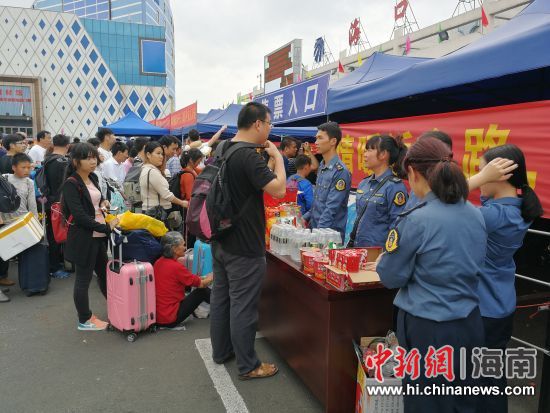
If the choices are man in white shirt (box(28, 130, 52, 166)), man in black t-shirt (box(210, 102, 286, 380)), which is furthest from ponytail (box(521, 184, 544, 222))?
man in white shirt (box(28, 130, 52, 166))

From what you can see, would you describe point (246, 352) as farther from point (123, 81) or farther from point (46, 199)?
point (123, 81)

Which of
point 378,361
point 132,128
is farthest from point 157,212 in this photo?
point 132,128

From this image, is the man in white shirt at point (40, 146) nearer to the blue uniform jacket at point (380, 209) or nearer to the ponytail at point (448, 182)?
the blue uniform jacket at point (380, 209)

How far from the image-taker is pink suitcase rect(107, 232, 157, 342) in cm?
323

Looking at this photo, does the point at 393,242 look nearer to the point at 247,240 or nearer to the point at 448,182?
the point at 448,182

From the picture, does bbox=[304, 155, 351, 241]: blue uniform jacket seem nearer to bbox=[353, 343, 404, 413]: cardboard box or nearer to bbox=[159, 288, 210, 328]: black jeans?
bbox=[159, 288, 210, 328]: black jeans

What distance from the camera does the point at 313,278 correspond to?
2.29 metres

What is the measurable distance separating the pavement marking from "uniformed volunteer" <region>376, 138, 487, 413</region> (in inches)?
47.8

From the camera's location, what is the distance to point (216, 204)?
7.98 feet

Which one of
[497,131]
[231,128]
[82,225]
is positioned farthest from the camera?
[231,128]

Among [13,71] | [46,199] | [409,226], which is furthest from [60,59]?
[409,226]

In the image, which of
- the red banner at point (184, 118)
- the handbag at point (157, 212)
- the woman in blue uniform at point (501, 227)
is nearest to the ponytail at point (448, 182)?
the woman in blue uniform at point (501, 227)

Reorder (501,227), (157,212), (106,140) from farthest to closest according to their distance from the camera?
(106,140) → (157,212) → (501,227)

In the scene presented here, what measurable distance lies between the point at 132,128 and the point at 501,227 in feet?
38.3
